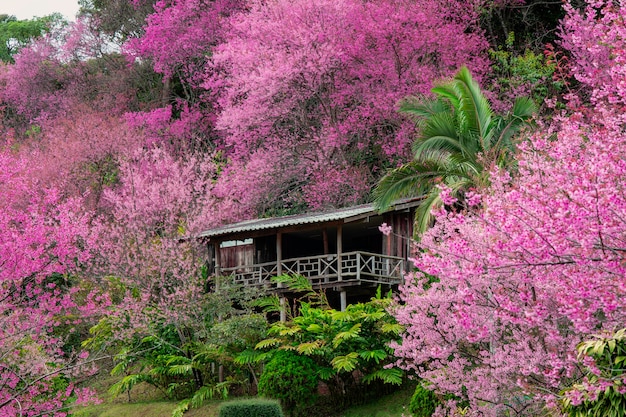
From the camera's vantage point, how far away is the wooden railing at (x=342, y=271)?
73.4 feet

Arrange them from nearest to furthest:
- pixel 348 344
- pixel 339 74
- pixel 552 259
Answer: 1. pixel 552 259
2. pixel 348 344
3. pixel 339 74

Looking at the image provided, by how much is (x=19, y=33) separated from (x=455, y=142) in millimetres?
46400

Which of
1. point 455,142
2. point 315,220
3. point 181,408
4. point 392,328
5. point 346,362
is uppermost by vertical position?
point 455,142

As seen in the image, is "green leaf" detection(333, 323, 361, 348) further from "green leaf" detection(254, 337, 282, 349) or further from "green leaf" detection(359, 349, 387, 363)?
"green leaf" detection(254, 337, 282, 349)

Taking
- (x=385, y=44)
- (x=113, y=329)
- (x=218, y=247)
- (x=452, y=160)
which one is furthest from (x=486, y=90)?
(x=113, y=329)

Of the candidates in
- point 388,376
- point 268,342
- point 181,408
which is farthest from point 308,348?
point 181,408

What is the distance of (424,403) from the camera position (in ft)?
49.8

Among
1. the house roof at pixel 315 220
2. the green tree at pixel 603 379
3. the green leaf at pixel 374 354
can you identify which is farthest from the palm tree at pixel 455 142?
the green tree at pixel 603 379

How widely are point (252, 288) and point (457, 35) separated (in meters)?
12.1

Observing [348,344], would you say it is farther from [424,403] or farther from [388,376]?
[424,403]

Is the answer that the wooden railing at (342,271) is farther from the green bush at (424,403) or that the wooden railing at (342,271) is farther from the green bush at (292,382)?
the green bush at (424,403)

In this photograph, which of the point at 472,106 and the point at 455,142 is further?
the point at 455,142

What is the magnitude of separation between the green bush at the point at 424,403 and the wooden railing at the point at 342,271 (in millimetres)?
6857

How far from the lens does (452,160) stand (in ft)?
62.7
